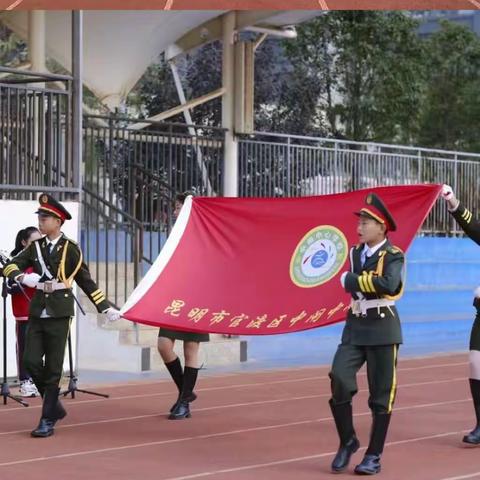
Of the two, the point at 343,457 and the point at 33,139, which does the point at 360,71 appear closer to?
the point at 33,139

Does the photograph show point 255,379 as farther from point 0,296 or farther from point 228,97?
point 228,97

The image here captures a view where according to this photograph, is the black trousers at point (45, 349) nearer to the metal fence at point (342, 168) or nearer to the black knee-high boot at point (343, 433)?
the black knee-high boot at point (343, 433)

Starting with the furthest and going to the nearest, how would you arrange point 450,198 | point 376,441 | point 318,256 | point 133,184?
point 133,184 → point 318,256 → point 450,198 → point 376,441

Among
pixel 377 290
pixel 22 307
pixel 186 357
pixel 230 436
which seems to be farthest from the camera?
pixel 22 307

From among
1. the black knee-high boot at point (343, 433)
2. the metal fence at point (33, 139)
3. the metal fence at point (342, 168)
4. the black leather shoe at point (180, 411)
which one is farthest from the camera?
the metal fence at point (342, 168)

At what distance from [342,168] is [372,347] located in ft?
46.7

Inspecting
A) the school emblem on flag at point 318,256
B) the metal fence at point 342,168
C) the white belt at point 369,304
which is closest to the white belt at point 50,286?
the school emblem on flag at point 318,256

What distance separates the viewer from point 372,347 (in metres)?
9.12

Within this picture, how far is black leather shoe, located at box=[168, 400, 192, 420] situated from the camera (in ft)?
39.3

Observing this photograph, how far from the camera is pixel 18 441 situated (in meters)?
10.5

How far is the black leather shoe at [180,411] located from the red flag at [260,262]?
1.40 meters

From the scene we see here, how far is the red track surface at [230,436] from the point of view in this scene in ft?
30.3

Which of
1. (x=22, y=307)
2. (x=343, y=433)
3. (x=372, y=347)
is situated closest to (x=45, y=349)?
(x=22, y=307)

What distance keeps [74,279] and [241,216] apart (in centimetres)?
174
